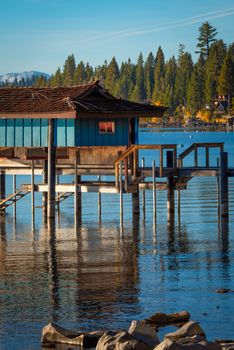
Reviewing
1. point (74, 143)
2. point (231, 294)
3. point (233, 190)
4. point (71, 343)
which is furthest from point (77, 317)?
point (233, 190)

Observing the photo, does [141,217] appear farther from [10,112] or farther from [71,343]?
[71,343]

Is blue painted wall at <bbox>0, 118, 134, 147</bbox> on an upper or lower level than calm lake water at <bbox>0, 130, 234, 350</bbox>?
upper

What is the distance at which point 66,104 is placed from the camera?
1735 inches

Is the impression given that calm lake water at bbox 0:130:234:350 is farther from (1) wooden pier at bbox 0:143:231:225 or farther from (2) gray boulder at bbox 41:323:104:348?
(1) wooden pier at bbox 0:143:231:225

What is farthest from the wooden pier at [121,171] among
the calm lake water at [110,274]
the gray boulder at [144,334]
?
the gray boulder at [144,334]

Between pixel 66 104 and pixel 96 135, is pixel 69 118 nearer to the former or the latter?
pixel 66 104

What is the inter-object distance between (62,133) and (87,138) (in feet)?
3.43

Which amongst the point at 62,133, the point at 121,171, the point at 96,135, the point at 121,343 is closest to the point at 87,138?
the point at 96,135

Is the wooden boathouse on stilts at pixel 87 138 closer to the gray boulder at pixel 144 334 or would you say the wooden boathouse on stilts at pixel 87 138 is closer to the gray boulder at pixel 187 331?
the gray boulder at pixel 187 331

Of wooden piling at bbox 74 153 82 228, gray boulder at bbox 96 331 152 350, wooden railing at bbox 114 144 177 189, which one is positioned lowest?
gray boulder at bbox 96 331 152 350

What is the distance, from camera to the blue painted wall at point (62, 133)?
44750 mm

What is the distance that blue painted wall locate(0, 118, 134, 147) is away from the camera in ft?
147

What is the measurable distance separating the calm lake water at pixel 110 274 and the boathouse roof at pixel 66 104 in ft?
15.2

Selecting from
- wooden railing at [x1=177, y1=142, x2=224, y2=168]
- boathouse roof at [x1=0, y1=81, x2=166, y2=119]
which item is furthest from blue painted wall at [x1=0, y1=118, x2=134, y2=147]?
wooden railing at [x1=177, y1=142, x2=224, y2=168]
